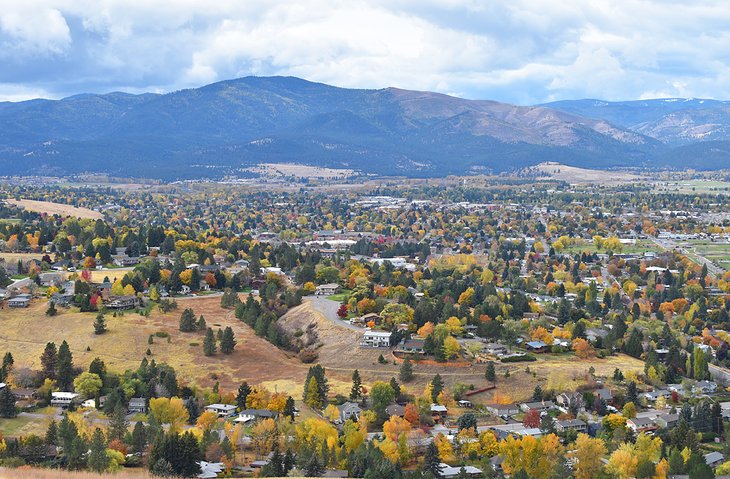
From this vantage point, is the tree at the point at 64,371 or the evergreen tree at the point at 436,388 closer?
the evergreen tree at the point at 436,388

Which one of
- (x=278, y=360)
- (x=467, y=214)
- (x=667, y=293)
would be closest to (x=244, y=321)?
(x=278, y=360)

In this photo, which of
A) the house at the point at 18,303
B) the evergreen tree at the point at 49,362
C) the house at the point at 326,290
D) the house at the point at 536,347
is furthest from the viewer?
the house at the point at 326,290

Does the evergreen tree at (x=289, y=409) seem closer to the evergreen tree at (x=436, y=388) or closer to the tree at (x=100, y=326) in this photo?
the evergreen tree at (x=436, y=388)

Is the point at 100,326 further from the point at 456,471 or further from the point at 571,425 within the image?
the point at 571,425

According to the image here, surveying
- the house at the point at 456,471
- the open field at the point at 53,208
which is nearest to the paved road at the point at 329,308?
the house at the point at 456,471

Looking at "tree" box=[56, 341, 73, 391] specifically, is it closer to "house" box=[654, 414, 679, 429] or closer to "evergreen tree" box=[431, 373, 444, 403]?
"evergreen tree" box=[431, 373, 444, 403]

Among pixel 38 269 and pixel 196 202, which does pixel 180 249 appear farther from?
pixel 196 202

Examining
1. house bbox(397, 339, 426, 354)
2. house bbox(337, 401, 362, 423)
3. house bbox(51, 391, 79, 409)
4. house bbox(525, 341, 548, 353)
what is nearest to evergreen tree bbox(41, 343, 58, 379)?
house bbox(51, 391, 79, 409)
